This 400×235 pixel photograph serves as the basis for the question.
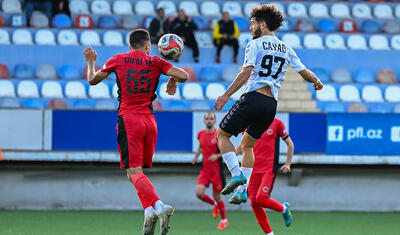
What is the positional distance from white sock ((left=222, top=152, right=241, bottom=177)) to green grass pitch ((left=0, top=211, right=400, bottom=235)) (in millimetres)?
3557

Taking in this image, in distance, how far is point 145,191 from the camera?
8125 millimetres

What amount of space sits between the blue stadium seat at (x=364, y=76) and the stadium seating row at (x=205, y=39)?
35.8 inches

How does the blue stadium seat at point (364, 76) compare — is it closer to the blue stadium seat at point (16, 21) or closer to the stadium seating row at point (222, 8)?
the stadium seating row at point (222, 8)

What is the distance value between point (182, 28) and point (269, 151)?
7.33 m

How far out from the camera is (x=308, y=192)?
16203 millimetres

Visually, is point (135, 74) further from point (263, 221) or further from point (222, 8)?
point (222, 8)

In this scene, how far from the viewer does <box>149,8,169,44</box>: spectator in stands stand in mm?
17906

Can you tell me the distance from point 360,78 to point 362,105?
1376 mm

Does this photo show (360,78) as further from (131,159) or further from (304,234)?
(131,159)

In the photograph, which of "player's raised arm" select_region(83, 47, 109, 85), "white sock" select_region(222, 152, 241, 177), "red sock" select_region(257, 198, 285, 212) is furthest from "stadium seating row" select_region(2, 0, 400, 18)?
"white sock" select_region(222, 152, 241, 177)

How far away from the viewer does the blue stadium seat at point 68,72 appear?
17562mm

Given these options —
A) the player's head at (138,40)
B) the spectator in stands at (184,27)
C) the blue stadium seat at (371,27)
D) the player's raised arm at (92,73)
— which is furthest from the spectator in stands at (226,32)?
the player's head at (138,40)

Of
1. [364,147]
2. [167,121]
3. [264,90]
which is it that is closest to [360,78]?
[364,147]

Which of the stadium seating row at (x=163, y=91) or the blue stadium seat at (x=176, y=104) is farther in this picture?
the stadium seating row at (x=163, y=91)
